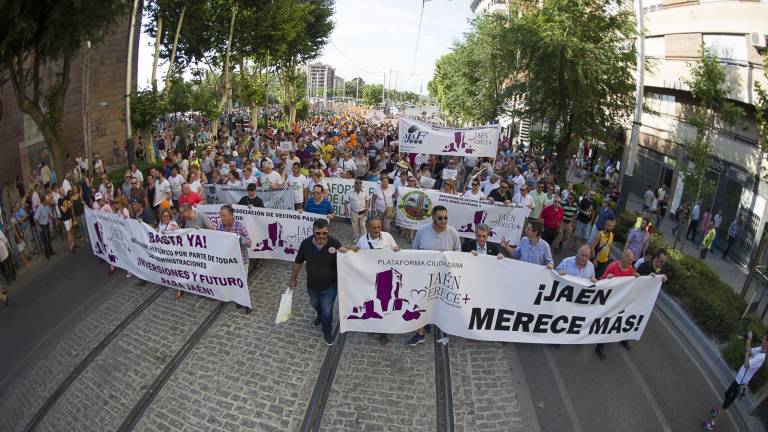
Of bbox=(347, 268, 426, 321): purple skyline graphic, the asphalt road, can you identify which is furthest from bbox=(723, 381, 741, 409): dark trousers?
bbox=(347, 268, 426, 321): purple skyline graphic

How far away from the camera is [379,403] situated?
6219 millimetres

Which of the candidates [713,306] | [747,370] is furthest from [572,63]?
[747,370]

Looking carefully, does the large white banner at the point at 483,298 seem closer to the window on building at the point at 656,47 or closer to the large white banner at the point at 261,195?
the large white banner at the point at 261,195

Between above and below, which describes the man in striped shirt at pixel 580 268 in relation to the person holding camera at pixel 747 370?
above

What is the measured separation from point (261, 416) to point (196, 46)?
2684 centimetres

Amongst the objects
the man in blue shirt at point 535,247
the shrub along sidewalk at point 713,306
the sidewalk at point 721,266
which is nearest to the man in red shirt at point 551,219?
the shrub along sidewalk at point 713,306

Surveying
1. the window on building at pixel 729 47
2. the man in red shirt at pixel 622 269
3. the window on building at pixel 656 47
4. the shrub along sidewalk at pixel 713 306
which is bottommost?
the shrub along sidewalk at pixel 713 306

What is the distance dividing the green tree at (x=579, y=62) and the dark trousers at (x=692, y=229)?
17.8 feet

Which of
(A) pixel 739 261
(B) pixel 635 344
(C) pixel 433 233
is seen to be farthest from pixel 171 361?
(A) pixel 739 261

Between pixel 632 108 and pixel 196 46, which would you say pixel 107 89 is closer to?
pixel 196 46

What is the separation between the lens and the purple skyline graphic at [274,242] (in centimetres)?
994

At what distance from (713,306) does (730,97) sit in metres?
12.5

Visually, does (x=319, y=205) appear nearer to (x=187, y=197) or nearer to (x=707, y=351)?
(x=187, y=197)

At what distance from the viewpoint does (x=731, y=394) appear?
645 cm
